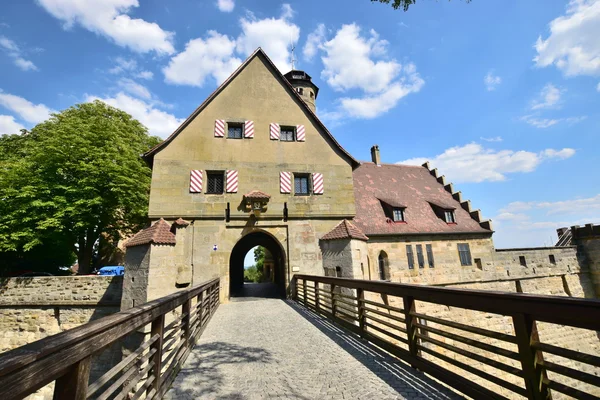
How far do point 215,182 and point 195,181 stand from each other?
918 mm

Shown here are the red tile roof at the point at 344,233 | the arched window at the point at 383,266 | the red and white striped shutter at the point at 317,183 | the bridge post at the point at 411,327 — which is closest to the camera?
the bridge post at the point at 411,327

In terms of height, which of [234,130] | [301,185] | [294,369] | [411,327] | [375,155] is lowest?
[294,369]

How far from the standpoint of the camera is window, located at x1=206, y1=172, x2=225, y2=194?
13398mm

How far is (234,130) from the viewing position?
14.2 metres

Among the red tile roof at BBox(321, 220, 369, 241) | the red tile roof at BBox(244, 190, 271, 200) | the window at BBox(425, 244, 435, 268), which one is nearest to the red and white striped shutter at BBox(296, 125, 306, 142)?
the red tile roof at BBox(244, 190, 271, 200)

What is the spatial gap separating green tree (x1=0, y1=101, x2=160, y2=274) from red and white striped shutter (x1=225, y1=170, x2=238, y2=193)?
6.35 meters

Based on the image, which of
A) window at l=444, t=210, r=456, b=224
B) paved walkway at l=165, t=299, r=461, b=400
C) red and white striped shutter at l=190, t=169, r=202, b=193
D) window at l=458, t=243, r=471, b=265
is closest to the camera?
paved walkway at l=165, t=299, r=461, b=400

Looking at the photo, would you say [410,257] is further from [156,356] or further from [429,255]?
[156,356]

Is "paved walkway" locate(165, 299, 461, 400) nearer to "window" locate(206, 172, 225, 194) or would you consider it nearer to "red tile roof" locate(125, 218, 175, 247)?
"red tile roof" locate(125, 218, 175, 247)

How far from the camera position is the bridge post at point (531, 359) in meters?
2.76

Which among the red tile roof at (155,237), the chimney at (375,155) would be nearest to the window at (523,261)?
the chimney at (375,155)

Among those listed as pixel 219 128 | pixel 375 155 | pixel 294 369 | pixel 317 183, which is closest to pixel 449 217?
pixel 375 155

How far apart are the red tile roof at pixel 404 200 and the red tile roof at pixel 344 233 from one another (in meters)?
4.20

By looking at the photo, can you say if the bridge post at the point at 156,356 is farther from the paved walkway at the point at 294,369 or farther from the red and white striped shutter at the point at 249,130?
the red and white striped shutter at the point at 249,130
